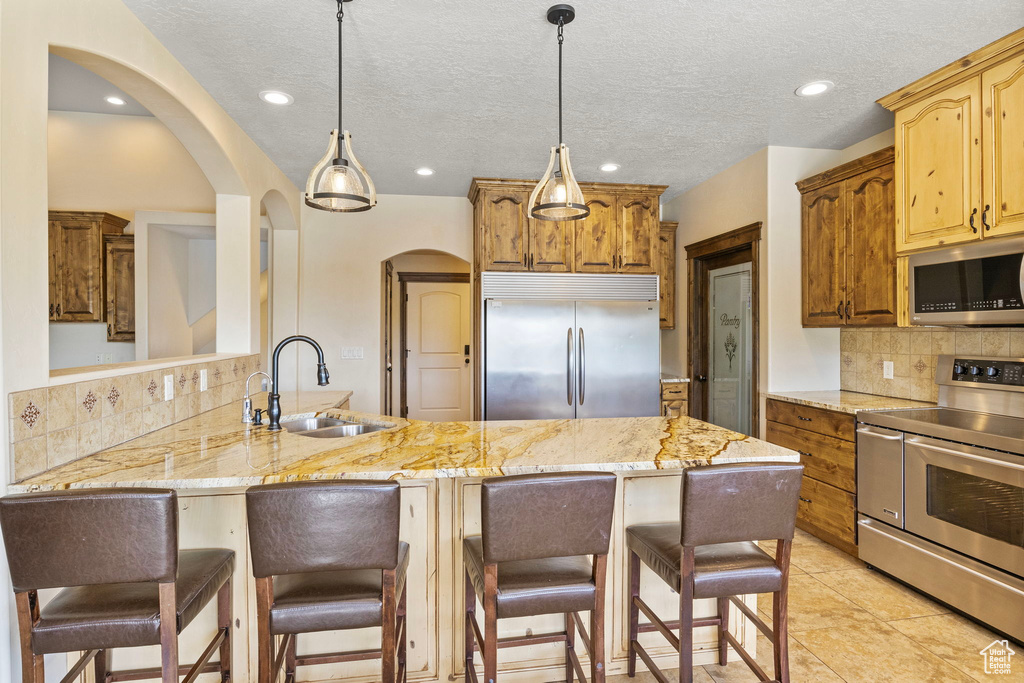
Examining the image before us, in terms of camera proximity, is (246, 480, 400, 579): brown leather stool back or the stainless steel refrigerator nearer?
(246, 480, 400, 579): brown leather stool back

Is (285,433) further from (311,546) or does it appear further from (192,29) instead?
(192,29)

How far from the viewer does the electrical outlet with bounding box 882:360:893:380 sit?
332cm

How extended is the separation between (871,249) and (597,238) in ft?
5.91

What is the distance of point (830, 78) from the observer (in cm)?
259

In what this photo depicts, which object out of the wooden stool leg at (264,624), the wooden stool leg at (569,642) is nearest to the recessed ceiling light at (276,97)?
the wooden stool leg at (264,624)

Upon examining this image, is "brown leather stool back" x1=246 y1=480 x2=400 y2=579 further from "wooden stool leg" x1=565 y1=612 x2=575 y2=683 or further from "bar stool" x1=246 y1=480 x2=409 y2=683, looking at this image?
"wooden stool leg" x1=565 y1=612 x2=575 y2=683

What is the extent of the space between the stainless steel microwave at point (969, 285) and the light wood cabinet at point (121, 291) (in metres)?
5.40

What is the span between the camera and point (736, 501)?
1.52 meters

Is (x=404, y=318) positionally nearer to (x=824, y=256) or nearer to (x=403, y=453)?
(x=824, y=256)

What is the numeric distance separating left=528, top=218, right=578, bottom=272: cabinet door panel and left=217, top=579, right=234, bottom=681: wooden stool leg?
2.93 meters

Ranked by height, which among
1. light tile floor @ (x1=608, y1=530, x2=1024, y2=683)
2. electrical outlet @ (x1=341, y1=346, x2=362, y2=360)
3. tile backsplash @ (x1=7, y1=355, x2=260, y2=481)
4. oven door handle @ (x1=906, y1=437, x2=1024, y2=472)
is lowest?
light tile floor @ (x1=608, y1=530, x2=1024, y2=683)

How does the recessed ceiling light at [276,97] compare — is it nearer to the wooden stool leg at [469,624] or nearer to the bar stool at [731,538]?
the wooden stool leg at [469,624]

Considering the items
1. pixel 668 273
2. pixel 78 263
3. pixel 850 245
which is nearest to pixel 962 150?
pixel 850 245

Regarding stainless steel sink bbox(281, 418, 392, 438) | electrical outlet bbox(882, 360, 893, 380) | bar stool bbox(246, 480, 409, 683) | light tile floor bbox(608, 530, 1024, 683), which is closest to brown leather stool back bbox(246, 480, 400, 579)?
bar stool bbox(246, 480, 409, 683)
